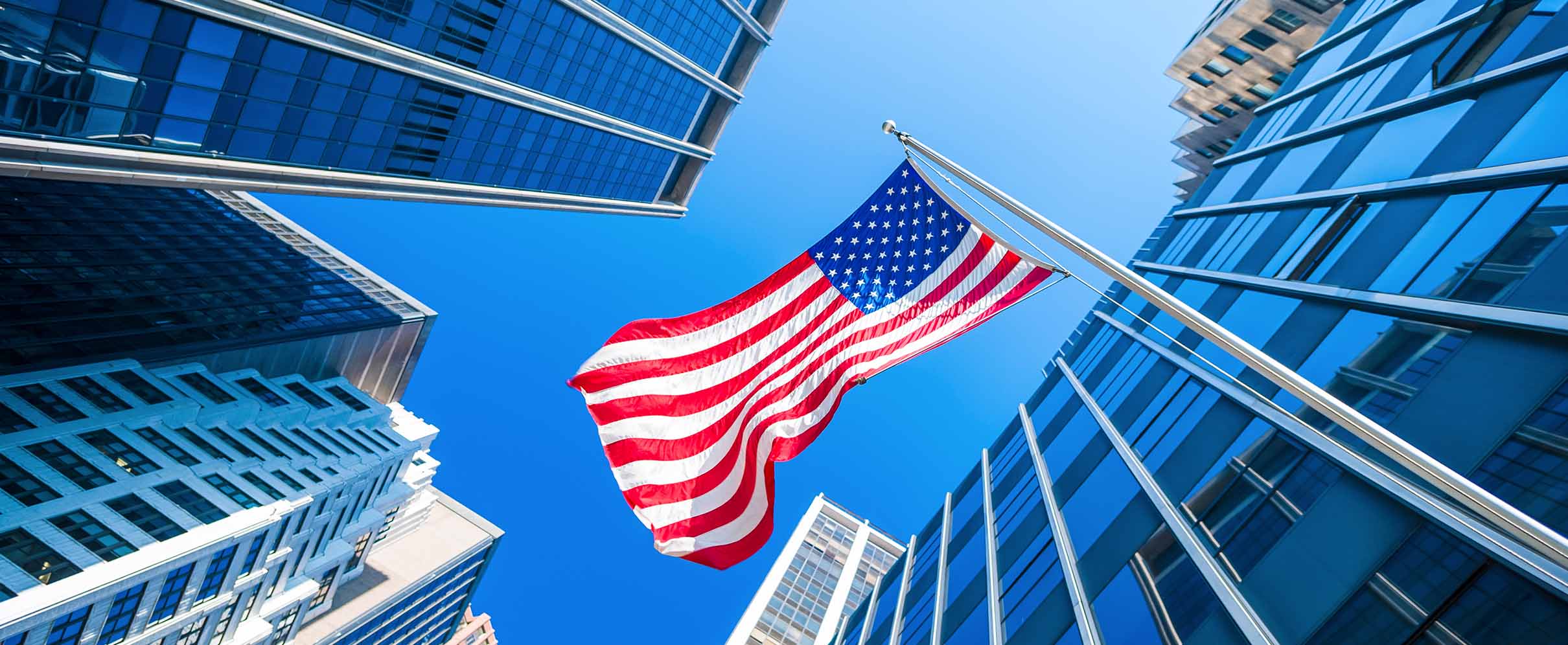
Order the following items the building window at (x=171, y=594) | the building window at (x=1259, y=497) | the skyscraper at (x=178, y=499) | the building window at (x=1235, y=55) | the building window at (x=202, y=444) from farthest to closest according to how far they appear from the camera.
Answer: the building window at (x=202, y=444), the building window at (x=171, y=594), the building window at (x=1235, y=55), the skyscraper at (x=178, y=499), the building window at (x=1259, y=497)

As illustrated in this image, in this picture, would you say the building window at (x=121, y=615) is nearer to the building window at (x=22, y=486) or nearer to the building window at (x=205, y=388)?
the building window at (x=22, y=486)

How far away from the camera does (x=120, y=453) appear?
157 feet

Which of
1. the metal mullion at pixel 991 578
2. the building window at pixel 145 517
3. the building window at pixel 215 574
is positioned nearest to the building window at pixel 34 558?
the building window at pixel 145 517

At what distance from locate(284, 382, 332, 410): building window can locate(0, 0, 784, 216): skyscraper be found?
27920mm

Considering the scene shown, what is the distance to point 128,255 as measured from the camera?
203 feet

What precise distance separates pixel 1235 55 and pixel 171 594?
71.5 meters

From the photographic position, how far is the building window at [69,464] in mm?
43938

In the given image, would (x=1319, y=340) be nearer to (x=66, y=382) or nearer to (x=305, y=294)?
(x=66, y=382)

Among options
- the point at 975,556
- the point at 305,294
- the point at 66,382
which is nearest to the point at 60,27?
the point at 66,382

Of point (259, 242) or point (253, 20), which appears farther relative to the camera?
point (259, 242)

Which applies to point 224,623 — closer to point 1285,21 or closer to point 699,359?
point 699,359

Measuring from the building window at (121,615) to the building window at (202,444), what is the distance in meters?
11.2

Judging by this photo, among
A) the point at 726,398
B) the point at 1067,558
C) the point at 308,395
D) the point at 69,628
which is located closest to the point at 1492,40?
the point at 1067,558

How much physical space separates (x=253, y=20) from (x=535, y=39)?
26373 mm
